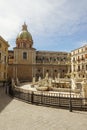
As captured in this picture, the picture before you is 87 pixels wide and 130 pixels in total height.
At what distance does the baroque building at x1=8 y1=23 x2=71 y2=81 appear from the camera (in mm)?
49125

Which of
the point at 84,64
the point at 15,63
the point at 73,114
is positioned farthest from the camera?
the point at 15,63

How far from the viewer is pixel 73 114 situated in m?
10.2

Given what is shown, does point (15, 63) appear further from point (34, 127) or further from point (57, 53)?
point (34, 127)

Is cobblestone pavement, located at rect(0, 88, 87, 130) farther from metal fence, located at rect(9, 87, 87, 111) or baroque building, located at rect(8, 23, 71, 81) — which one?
baroque building, located at rect(8, 23, 71, 81)

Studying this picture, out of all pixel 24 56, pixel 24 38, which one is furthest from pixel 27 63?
pixel 24 38

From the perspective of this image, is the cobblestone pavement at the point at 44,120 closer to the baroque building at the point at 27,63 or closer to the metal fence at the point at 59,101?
the metal fence at the point at 59,101

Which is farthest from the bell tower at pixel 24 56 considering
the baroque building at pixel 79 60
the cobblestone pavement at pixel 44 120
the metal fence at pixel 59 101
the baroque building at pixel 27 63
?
the cobblestone pavement at pixel 44 120

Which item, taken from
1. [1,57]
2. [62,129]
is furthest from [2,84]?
[62,129]

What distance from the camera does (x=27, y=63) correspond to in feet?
165

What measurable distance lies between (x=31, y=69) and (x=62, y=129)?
4307cm

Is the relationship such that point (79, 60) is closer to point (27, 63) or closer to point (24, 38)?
point (27, 63)

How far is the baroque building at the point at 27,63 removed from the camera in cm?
4912

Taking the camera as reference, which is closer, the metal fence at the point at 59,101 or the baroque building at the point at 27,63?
the metal fence at the point at 59,101

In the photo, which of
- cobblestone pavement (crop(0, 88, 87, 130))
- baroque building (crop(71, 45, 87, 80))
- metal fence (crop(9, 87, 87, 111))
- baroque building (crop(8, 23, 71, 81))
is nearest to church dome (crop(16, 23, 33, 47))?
baroque building (crop(8, 23, 71, 81))
